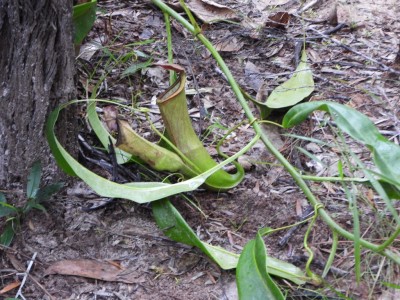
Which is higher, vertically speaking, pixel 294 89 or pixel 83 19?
pixel 83 19

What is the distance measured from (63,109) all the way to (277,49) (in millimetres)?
932

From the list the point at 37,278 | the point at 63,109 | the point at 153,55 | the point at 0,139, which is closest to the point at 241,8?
the point at 153,55

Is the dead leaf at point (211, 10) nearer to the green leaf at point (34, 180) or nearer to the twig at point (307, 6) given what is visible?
the twig at point (307, 6)

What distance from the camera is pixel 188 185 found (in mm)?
1415

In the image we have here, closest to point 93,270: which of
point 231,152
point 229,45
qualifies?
point 231,152

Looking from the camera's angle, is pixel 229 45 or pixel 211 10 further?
pixel 211 10

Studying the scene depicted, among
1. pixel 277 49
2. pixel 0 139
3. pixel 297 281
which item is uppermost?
pixel 0 139

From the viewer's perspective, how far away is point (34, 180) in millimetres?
1474

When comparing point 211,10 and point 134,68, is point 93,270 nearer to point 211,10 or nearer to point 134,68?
point 134,68

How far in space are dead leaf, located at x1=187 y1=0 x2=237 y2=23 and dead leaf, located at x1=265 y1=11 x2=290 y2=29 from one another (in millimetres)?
149

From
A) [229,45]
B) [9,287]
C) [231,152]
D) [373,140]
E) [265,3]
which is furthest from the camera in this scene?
[265,3]

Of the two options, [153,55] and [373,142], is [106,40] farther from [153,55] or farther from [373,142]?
[373,142]

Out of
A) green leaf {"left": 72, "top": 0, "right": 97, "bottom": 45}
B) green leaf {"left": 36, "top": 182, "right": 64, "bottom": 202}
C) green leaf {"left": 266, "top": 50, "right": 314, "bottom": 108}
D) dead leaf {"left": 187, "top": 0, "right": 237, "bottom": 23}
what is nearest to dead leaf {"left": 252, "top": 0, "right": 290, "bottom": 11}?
dead leaf {"left": 187, "top": 0, "right": 237, "bottom": 23}

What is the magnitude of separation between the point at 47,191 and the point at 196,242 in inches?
16.4
